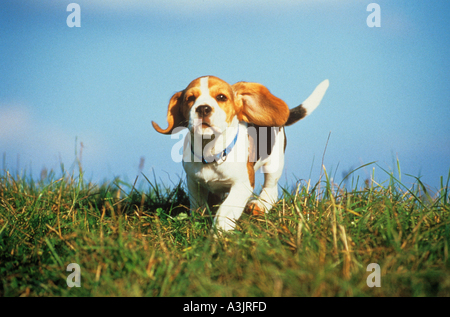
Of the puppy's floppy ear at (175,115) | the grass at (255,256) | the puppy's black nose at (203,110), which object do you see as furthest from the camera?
the puppy's floppy ear at (175,115)

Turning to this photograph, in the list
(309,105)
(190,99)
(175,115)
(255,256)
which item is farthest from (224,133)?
(309,105)

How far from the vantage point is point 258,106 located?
10.2 feet

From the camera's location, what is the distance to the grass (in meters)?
1.69

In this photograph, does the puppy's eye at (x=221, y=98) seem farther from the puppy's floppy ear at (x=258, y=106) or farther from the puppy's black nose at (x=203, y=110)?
the puppy's floppy ear at (x=258, y=106)

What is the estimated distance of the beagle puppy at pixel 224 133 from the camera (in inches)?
106

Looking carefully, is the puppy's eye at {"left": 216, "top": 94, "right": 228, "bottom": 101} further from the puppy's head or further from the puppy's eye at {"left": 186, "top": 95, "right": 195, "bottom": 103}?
the puppy's eye at {"left": 186, "top": 95, "right": 195, "bottom": 103}

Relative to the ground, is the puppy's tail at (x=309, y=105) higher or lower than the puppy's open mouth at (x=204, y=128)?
higher

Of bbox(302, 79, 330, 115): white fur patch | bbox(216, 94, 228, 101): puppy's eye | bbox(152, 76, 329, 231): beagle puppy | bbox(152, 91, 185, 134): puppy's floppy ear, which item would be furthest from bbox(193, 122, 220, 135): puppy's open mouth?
bbox(302, 79, 330, 115): white fur patch

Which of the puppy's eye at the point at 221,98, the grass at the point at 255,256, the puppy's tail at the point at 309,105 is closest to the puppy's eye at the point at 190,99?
the puppy's eye at the point at 221,98

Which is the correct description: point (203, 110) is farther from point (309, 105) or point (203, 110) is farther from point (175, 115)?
point (309, 105)
